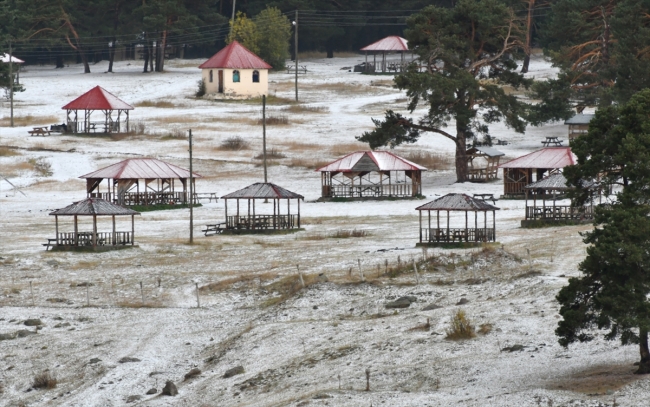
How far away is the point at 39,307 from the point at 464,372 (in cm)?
1630

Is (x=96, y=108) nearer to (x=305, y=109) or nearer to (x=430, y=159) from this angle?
(x=305, y=109)

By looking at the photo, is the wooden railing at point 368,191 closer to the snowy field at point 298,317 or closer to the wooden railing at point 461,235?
the snowy field at point 298,317

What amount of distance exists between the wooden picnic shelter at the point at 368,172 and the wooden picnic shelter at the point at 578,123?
Result: 19.0 meters

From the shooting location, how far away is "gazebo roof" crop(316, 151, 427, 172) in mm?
71312

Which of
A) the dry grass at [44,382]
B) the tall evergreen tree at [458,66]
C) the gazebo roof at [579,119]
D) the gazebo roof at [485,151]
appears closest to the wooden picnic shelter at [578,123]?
the gazebo roof at [579,119]

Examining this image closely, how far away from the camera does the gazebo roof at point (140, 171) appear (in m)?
68.1

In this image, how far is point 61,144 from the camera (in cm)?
8975

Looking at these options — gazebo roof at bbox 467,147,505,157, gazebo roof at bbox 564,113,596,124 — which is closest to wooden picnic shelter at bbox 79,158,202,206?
gazebo roof at bbox 467,147,505,157

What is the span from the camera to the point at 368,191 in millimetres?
72438

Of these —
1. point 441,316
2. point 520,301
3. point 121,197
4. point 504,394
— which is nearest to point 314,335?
point 441,316

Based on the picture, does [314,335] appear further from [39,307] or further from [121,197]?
[121,197]

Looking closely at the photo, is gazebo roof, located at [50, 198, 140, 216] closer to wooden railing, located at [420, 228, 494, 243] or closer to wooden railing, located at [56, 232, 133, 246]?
wooden railing, located at [56, 232, 133, 246]

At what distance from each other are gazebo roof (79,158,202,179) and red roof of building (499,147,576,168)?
1687 cm

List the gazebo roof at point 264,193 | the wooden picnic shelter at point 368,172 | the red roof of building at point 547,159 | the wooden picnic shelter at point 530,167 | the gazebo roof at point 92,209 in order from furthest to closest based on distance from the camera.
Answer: the wooden picnic shelter at point 368,172
the wooden picnic shelter at point 530,167
the red roof of building at point 547,159
the gazebo roof at point 264,193
the gazebo roof at point 92,209
